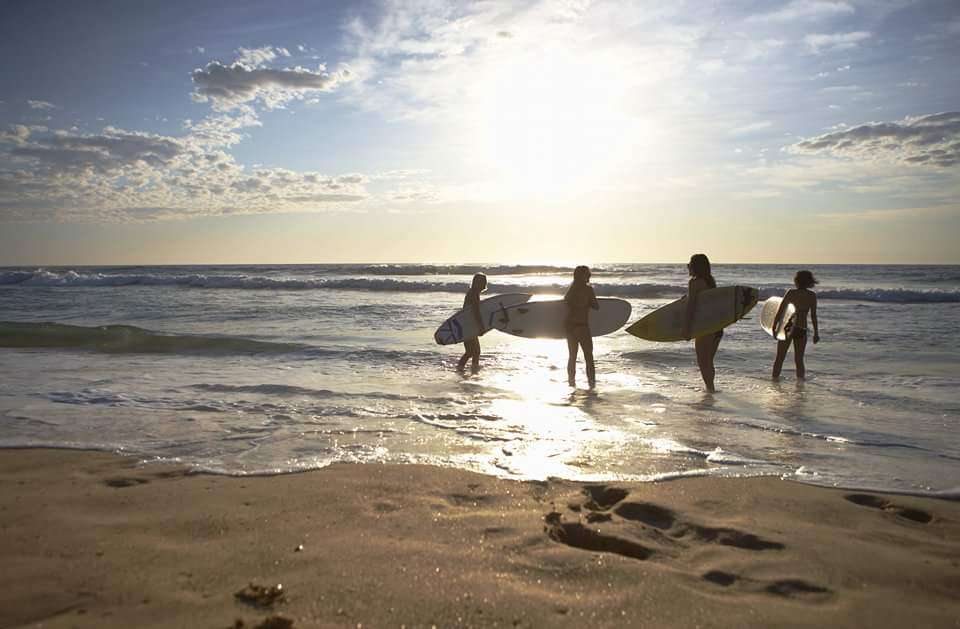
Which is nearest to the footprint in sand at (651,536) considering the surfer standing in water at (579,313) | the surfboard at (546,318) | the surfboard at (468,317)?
the surfer standing in water at (579,313)

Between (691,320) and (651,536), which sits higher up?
(691,320)

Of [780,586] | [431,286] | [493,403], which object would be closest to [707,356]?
[493,403]

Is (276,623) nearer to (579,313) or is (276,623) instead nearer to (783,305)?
(579,313)

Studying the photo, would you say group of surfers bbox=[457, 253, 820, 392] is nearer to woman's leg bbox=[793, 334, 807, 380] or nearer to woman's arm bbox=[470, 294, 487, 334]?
woman's leg bbox=[793, 334, 807, 380]

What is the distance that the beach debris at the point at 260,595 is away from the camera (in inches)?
89.6

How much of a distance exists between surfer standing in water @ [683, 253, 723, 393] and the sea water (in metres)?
0.28

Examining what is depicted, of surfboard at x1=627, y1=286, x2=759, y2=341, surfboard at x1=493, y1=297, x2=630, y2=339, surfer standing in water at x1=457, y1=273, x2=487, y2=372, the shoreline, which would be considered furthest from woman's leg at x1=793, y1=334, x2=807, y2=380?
the shoreline

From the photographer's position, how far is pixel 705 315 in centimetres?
799

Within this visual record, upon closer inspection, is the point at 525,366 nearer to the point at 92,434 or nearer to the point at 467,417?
the point at 467,417

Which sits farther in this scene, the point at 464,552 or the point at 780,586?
the point at 464,552

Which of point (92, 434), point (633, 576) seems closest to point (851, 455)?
point (633, 576)

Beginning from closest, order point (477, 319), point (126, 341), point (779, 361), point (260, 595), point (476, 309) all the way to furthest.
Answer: point (260, 595) < point (779, 361) < point (477, 319) < point (476, 309) < point (126, 341)

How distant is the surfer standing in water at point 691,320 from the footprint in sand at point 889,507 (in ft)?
12.8

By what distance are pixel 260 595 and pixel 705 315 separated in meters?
6.94
